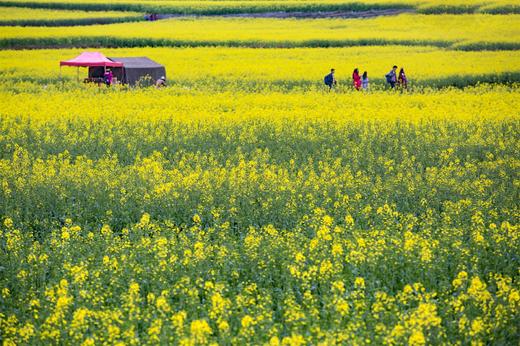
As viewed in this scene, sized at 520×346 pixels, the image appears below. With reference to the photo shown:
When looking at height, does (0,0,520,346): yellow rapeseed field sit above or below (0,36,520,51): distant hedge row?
above

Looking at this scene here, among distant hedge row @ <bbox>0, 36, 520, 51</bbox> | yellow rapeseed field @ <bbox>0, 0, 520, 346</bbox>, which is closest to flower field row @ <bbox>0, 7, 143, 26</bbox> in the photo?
distant hedge row @ <bbox>0, 36, 520, 51</bbox>

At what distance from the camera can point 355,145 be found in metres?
20.4

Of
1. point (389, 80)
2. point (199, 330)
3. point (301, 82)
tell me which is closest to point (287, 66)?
point (301, 82)

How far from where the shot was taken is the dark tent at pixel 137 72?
118ft

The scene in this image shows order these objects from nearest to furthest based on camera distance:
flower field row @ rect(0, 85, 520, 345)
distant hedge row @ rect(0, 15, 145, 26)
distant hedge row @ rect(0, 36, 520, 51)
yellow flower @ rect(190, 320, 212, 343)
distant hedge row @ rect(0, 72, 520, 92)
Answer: yellow flower @ rect(190, 320, 212, 343)
flower field row @ rect(0, 85, 520, 345)
distant hedge row @ rect(0, 72, 520, 92)
distant hedge row @ rect(0, 36, 520, 51)
distant hedge row @ rect(0, 15, 145, 26)

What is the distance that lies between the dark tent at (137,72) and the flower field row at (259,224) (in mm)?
8983

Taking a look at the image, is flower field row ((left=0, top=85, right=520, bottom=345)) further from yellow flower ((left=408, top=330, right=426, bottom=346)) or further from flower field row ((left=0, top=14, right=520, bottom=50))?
flower field row ((left=0, top=14, right=520, bottom=50))

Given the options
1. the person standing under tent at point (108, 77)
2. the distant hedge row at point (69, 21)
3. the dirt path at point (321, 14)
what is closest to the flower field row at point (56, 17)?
the distant hedge row at point (69, 21)

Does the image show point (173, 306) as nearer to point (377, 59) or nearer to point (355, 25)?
point (377, 59)

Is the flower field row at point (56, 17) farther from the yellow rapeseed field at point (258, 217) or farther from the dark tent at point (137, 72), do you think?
the yellow rapeseed field at point (258, 217)

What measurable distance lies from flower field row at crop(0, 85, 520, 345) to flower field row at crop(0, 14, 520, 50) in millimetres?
24615

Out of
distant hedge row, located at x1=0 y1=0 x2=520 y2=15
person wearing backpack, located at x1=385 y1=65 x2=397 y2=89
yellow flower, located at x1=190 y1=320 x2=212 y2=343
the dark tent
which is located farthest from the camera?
distant hedge row, located at x1=0 y1=0 x2=520 y2=15

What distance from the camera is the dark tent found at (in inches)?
A: 1421

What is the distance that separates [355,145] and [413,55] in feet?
81.3
